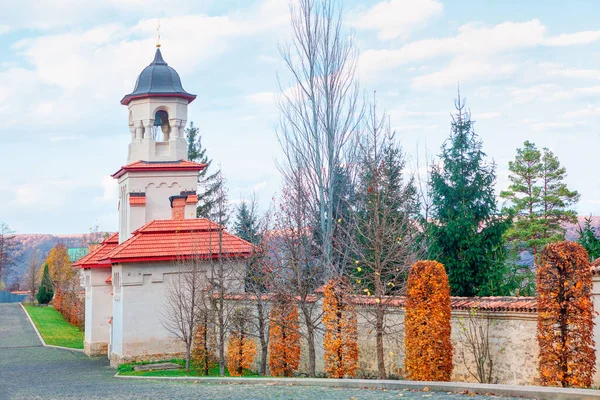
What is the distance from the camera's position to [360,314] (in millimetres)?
18969

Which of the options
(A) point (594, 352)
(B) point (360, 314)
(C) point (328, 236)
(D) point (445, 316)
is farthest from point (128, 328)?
(A) point (594, 352)

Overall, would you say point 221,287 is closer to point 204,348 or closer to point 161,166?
point 204,348

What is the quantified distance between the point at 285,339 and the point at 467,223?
8737 mm

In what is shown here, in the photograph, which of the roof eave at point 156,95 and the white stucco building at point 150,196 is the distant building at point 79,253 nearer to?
the white stucco building at point 150,196

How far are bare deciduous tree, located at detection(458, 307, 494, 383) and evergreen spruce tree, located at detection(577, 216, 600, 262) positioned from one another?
9328 millimetres

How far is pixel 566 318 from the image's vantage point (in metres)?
14.1

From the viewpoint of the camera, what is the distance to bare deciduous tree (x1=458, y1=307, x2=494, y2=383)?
16.6 meters

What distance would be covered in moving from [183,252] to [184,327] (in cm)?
342

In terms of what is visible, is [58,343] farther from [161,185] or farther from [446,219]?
[446,219]

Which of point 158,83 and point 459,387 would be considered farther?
point 158,83

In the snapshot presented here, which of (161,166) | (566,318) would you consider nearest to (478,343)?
(566,318)

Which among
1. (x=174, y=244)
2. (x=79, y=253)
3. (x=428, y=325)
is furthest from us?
(x=79, y=253)

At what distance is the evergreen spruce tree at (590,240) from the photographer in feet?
81.5

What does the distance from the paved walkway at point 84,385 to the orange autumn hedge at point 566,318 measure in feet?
11.4
